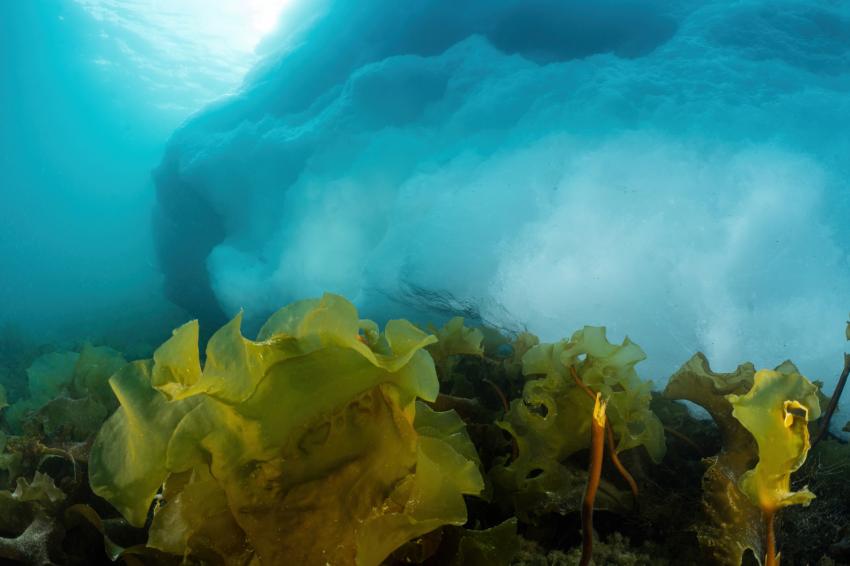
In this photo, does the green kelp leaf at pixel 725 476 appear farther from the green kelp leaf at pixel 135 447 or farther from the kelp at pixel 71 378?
the kelp at pixel 71 378

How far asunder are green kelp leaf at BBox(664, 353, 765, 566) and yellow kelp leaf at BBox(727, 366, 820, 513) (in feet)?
0.55

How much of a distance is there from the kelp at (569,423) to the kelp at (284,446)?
478 mm

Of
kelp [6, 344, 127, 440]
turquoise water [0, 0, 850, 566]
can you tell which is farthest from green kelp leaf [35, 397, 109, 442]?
kelp [6, 344, 127, 440]

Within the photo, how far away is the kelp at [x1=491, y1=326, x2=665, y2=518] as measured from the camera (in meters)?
1.23

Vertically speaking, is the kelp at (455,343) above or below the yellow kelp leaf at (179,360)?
below

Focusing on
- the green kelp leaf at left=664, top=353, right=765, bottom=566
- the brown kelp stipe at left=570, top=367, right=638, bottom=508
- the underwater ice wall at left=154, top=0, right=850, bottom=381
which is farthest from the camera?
the underwater ice wall at left=154, top=0, right=850, bottom=381

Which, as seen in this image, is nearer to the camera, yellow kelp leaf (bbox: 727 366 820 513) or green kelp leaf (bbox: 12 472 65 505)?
yellow kelp leaf (bbox: 727 366 820 513)

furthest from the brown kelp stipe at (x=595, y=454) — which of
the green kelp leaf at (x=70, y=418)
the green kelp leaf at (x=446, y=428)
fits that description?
the green kelp leaf at (x=70, y=418)

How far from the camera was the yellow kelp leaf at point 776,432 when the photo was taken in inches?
32.4

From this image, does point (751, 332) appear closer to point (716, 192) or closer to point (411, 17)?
point (716, 192)

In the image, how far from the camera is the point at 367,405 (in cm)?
80

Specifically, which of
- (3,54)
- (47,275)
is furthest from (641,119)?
(47,275)

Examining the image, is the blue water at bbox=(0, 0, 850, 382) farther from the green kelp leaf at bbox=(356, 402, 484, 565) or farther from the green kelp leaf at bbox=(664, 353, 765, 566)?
the green kelp leaf at bbox=(356, 402, 484, 565)

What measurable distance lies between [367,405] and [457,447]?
0.33 metres
